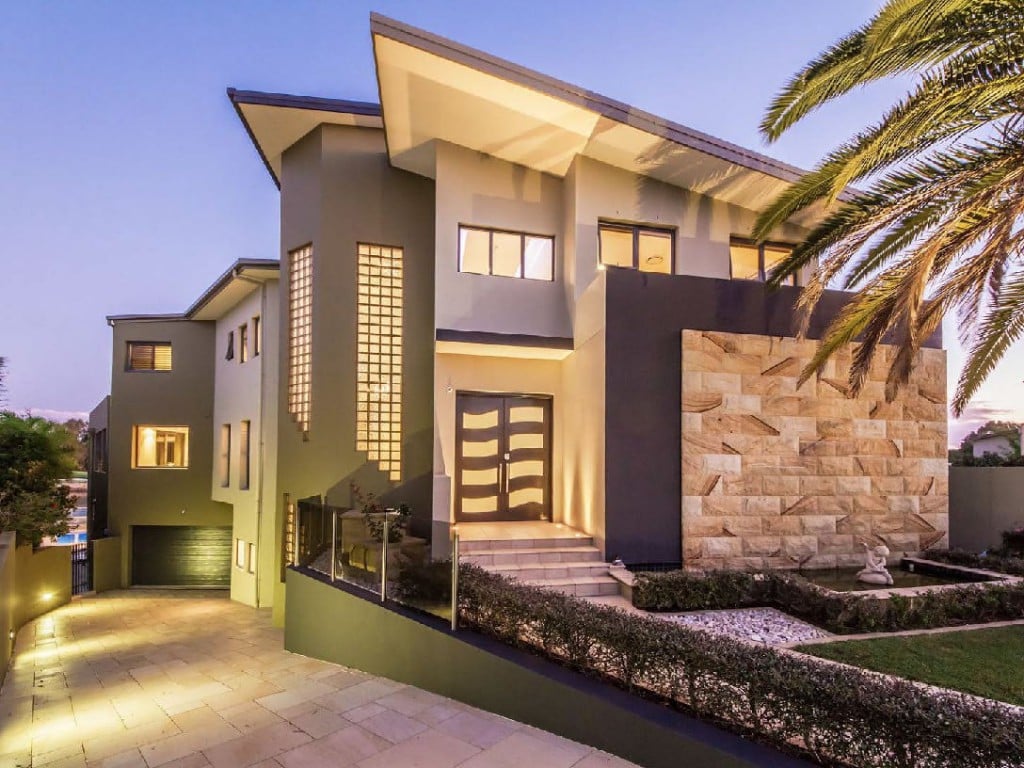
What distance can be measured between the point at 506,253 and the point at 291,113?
16.8 feet

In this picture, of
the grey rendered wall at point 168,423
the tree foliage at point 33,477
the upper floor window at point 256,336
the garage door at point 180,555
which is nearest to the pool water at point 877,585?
the upper floor window at point 256,336

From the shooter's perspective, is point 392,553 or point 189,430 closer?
point 392,553

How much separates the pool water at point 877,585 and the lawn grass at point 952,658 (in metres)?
1.42

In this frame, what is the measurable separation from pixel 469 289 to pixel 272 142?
585 centimetres

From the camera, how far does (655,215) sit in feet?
35.6

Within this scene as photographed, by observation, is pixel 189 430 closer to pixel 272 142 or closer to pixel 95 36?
pixel 272 142

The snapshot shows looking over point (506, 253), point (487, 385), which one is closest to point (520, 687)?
point (487, 385)

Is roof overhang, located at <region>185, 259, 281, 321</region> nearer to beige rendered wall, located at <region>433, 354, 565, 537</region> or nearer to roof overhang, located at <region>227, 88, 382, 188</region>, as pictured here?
roof overhang, located at <region>227, 88, 382, 188</region>

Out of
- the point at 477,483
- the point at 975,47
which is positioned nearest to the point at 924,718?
the point at 975,47

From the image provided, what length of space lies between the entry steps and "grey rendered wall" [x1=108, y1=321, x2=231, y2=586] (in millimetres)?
12529

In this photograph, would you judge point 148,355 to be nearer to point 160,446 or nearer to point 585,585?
point 160,446

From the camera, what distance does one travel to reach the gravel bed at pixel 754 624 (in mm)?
6270

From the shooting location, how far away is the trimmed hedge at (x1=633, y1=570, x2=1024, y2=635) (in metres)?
6.53

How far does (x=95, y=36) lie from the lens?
2744 inches
